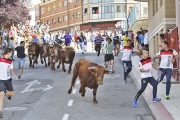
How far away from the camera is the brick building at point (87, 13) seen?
196 ft

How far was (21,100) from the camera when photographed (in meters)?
9.70

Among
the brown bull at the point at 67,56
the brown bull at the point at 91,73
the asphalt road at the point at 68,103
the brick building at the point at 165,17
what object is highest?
the brick building at the point at 165,17

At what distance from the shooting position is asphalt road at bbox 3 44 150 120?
7.71 m

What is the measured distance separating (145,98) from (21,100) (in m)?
3.83

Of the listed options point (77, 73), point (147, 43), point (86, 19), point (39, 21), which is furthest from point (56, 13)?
point (77, 73)

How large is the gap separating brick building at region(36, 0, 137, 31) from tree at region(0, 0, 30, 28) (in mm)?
32403

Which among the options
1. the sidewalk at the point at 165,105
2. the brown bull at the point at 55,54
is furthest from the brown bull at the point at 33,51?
the sidewalk at the point at 165,105

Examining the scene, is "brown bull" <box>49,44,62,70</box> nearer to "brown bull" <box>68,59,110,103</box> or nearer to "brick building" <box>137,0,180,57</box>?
"brick building" <box>137,0,180,57</box>

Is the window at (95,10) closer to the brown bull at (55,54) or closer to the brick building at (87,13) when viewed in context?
the brick building at (87,13)

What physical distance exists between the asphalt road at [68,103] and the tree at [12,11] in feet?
43.1

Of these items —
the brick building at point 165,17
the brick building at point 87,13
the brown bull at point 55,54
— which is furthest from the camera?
the brick building at point 87,13

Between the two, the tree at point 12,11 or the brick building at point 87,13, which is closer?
the tree at point 12,11

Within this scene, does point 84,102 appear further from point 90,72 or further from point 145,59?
point 145,59

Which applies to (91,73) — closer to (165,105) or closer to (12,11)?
(165,105)
